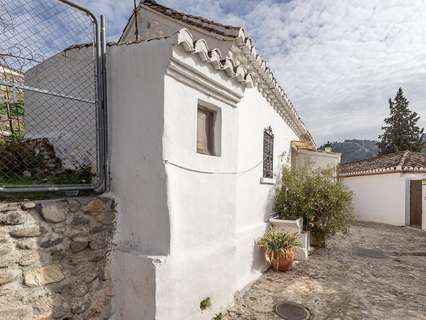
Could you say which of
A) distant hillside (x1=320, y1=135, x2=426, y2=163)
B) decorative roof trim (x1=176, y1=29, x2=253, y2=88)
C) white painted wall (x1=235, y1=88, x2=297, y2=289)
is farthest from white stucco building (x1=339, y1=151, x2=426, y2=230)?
distant hillside (x1=320, y1=135, x2=426, y2=163)

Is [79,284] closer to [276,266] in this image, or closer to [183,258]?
[183,258]

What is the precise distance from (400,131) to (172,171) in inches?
1312

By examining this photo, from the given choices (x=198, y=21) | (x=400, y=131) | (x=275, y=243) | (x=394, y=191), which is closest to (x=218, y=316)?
(x=275, y=243)

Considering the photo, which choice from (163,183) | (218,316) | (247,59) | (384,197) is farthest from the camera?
(384,197)

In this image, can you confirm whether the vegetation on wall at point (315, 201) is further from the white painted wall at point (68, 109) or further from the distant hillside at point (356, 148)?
the distant hillside at point (356, 148)

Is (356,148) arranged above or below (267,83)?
above

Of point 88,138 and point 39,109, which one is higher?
point 39,109

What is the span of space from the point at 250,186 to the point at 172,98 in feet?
11.1

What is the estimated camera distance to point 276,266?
662 centimetres

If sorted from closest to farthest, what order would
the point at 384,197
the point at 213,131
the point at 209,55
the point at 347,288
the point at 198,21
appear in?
the point at 209,55 < the point at 213,131 < the point at 347,288 < the point at 198,21 < the point at 384,197

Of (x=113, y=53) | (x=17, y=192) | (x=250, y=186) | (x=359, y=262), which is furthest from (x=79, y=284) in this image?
(x=359, y=262)

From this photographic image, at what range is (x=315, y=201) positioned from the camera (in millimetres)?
8180

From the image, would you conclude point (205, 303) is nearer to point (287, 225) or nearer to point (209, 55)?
point (209, 55)

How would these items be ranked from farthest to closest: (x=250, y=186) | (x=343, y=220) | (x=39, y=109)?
1. (x=343, y=220)
2. (x=250, y=186)
3. (x=39, y=109)
